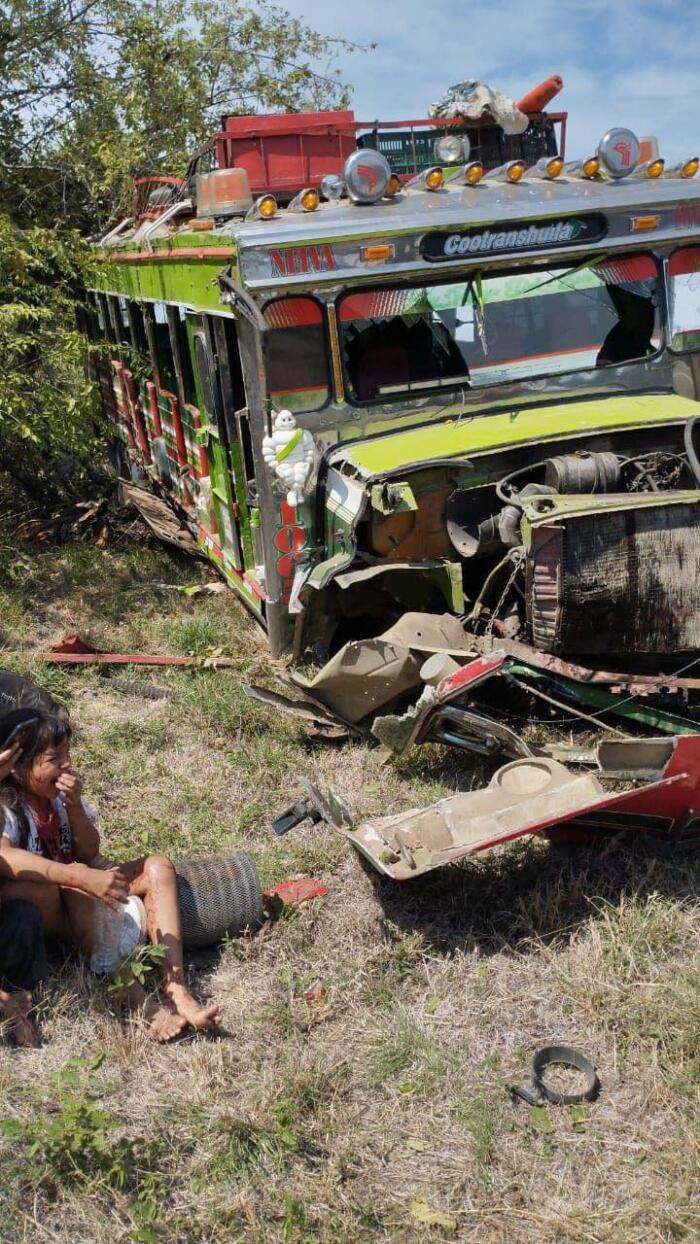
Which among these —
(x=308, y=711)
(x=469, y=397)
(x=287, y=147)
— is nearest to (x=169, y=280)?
(x=287, y=147)

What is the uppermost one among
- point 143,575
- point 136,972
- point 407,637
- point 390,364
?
point 390,364

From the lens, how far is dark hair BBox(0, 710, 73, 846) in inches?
140

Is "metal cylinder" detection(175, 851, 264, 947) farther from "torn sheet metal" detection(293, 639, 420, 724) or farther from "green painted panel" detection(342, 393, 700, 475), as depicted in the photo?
"green painted panel" detection(342, 393, 700, 475)

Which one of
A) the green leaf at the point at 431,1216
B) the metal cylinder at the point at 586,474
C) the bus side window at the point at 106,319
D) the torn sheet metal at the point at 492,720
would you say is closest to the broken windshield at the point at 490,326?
the metal cylinder at the point at 586,474

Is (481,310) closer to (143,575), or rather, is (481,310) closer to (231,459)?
(231,459)

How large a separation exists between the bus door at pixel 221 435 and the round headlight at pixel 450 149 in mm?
1961

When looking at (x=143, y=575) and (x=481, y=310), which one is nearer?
(x=481, y=310)

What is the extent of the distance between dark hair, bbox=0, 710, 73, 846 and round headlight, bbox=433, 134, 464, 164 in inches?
195

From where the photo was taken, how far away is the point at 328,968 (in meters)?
3.81

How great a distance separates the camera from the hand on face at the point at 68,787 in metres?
3.58

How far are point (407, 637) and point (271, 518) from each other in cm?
127

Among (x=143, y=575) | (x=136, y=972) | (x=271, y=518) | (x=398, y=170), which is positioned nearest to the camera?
(x=136, y=972)

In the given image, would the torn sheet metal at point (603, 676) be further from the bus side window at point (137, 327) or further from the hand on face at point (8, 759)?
the bus side window at point (137, 327)

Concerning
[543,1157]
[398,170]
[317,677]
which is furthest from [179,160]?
[543,1157]
